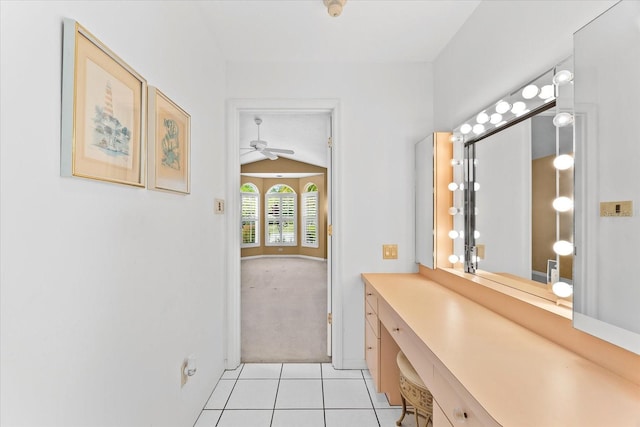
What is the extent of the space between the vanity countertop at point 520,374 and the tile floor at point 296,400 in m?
0.85

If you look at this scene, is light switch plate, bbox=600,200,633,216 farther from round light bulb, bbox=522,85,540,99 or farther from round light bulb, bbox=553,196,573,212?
round light bulb, bbox=522,85,540,99

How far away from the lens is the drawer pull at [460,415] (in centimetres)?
93

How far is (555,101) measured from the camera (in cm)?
126

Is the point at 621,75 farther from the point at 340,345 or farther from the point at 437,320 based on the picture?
Result: the point at 340,345

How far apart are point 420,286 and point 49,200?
1.95 metres

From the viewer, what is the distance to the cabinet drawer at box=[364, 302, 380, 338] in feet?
6.64

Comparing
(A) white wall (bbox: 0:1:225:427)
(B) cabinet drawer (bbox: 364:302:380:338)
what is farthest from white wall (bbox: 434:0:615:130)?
(A) white wall (bbox: 0:1:225:427)

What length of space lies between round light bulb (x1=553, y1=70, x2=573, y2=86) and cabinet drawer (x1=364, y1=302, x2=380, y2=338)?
1563 mm

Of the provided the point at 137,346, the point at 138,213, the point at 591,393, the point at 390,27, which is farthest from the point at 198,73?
the point at 591,393

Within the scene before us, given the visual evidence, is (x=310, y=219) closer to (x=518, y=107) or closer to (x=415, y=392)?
(x=415, y=392)

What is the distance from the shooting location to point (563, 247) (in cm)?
123

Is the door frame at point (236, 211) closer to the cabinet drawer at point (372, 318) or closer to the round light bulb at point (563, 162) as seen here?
the cabinet drawer at point (372, 318)

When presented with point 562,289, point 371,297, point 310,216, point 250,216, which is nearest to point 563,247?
point 562,289

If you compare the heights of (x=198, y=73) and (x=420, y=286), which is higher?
(x=198, y=73)
